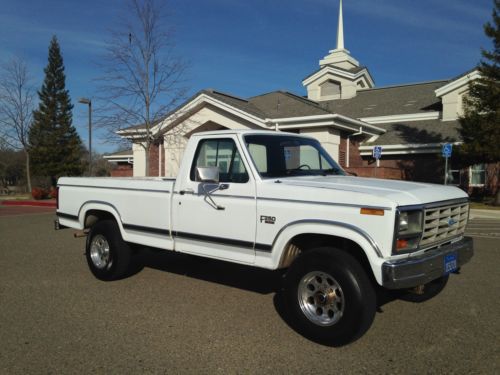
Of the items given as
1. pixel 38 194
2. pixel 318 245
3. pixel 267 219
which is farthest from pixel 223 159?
pixel 38 194

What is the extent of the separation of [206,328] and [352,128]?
17303mm

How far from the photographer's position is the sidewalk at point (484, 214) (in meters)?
15.6

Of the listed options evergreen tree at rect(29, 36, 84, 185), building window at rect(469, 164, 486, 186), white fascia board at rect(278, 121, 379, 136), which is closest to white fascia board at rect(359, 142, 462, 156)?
white fascia board at rect(278, 121, 379, 136)

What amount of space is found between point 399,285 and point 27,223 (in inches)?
516

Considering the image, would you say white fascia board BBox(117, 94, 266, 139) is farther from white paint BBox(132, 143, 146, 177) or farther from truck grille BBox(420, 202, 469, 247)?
truck grille BBox(420, 202, 469, 247)

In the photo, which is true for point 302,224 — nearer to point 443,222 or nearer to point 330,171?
point 443,222

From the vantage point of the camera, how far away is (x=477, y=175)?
22172 mm

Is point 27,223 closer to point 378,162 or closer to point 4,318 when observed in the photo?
point 4,318

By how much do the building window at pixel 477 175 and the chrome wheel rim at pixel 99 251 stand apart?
795 inches

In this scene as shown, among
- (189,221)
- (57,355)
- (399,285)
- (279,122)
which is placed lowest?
(57,355)

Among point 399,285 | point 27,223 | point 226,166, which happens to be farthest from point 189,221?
point 27,223

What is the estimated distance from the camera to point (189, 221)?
533 cm

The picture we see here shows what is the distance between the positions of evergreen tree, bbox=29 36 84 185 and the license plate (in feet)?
154

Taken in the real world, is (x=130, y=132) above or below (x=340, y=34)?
below
